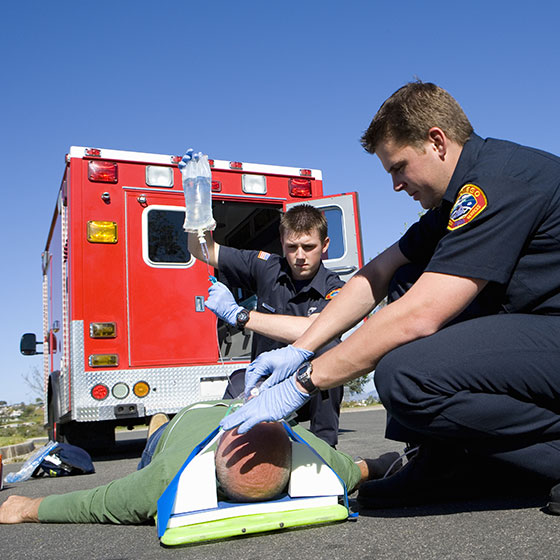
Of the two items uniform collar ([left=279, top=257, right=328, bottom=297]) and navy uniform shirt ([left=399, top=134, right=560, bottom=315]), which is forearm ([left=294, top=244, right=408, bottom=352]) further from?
uniform collar ([left=279, top=257, right=328, bottom=297])

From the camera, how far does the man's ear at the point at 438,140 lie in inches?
85.7

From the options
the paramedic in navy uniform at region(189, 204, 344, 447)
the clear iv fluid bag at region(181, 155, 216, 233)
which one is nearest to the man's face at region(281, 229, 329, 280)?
the paramedic in navy uniform at region(189, 204, 344, 447)

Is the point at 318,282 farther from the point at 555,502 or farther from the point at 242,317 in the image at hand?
the point at 555,502

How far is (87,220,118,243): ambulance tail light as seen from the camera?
561cm

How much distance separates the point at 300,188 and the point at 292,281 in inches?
98.4

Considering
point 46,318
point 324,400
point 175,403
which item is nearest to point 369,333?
point 324,400

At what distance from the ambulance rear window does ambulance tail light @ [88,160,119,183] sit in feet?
1.47

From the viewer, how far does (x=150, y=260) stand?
5832 millimetres

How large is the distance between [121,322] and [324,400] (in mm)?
2501

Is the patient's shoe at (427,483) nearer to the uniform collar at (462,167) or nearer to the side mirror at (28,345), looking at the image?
the uniform collar at (462,167)

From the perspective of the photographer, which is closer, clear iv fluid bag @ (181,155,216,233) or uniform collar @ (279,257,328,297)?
clear iv fluid bag @ (181,155,216,233)

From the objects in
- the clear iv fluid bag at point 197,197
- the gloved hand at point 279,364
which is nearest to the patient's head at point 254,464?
the gloved hand at point 279,364

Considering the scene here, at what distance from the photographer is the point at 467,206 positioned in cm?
193

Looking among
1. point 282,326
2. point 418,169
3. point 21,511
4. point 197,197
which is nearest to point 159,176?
point 197,197
